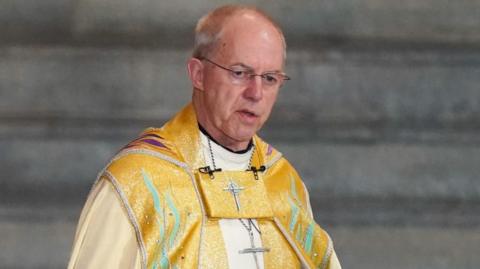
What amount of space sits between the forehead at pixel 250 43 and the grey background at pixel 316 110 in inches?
77.7

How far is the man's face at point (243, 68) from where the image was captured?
3461mm

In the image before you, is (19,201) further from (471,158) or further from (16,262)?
(471,158)

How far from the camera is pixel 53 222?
5367 mm

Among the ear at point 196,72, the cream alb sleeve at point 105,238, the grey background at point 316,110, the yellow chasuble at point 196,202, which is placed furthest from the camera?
the grey background at point 316,110

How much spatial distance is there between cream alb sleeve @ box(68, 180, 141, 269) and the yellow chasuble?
0.02 meters

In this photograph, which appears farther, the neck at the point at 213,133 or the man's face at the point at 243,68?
the neck at the point at 213,133

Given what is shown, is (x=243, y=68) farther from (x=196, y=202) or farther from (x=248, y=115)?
(x=196, y=202)

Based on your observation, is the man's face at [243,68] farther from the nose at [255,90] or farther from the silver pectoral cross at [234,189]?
the silver pectoral cross at [234,189]

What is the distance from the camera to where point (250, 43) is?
3.46 metres

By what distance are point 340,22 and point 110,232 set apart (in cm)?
251

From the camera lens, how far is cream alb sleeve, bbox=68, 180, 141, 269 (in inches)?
129

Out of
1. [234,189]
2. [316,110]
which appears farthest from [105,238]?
[316,110]

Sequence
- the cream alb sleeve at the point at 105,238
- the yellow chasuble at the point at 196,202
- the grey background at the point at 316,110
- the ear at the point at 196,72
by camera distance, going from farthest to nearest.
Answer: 1. the grey background at the point at 316,110
2. the ear at the point at 196,72
3. the yellow chasuble at the point at 196,202
4. the cream alb sleeve at the point at 105,238

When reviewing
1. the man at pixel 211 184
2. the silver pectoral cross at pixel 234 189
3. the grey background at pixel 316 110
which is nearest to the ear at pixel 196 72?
the man at pixel 211 184
